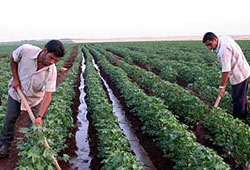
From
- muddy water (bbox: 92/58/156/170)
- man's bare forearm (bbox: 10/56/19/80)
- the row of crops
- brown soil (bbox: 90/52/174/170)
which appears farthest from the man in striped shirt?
man's bare forearm (bbox: 10/56/19/80)

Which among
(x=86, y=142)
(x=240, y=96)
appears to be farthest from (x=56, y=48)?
(x=240, y=96)

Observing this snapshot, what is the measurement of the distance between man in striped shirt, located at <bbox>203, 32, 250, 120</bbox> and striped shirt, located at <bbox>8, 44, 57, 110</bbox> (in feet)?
9.25

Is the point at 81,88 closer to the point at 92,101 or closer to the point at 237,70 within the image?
the point at 92,101

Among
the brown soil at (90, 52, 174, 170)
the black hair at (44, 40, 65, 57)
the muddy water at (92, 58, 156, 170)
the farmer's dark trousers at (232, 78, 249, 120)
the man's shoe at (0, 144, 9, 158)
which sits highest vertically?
the black hair at (44, 40, 65, 57)

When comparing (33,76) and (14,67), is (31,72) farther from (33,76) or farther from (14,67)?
(14,67)

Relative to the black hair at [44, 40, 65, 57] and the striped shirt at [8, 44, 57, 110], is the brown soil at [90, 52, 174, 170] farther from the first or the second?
the black hair at [44, 40, 65, 57]

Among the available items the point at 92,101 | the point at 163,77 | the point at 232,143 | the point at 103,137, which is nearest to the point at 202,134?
the point at 232,143

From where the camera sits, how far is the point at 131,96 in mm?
8141

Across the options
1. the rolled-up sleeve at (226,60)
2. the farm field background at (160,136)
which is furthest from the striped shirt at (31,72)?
the rolled-up sleeve at (226,60)

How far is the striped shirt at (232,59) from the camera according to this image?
557cm

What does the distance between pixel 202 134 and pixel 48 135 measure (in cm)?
297

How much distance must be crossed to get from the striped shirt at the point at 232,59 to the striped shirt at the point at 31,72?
3048 mm

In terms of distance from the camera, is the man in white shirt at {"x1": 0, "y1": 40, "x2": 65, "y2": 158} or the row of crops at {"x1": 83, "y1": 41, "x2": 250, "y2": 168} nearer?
the man in white shirt at {"x1": 0, "y1": 40, "x2": 65, "y2": 158}

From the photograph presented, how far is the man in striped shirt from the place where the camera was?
5.55 meters
